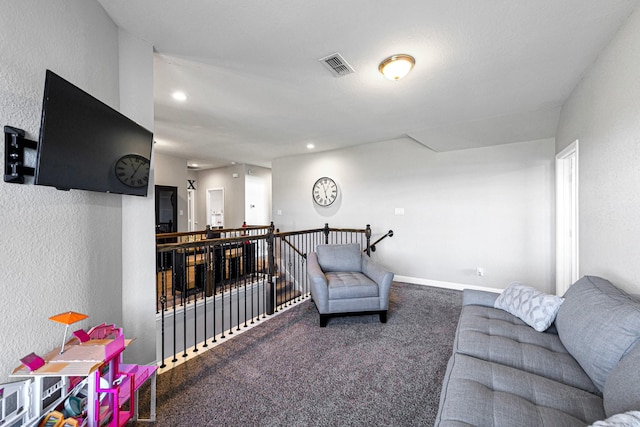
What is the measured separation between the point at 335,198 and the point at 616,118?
3.92 metres

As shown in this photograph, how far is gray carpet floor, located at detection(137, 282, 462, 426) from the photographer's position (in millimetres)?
1537

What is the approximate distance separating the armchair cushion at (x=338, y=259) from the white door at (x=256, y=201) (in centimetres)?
445

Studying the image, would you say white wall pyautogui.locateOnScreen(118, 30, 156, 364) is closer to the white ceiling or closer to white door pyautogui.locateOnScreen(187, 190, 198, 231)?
the white ceiling

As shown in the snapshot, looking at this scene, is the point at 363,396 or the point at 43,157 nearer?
the point at 43,157

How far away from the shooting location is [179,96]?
9.36ft

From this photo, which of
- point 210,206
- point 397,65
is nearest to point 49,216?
point 397,65

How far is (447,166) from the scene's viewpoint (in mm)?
4219

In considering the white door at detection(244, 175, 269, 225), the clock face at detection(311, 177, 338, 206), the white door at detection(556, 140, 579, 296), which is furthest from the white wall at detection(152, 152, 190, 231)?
the white door at detection(556, 140, 579, 296)

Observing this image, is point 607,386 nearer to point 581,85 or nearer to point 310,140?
point 581,85

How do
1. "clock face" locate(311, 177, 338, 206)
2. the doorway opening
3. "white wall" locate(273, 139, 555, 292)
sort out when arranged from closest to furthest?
"white wall" locate(273, 139, 555, 292) < "clock face" locate(311, 177, 338, 206) < the doorway opening

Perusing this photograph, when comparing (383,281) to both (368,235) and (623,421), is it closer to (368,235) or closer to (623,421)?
(368,235)

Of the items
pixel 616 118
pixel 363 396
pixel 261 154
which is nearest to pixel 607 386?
pixel 363 396

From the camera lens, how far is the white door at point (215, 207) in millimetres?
A: 7777

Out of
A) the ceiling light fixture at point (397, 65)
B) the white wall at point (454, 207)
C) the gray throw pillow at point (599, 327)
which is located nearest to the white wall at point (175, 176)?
the white wall at point (454, 207)
